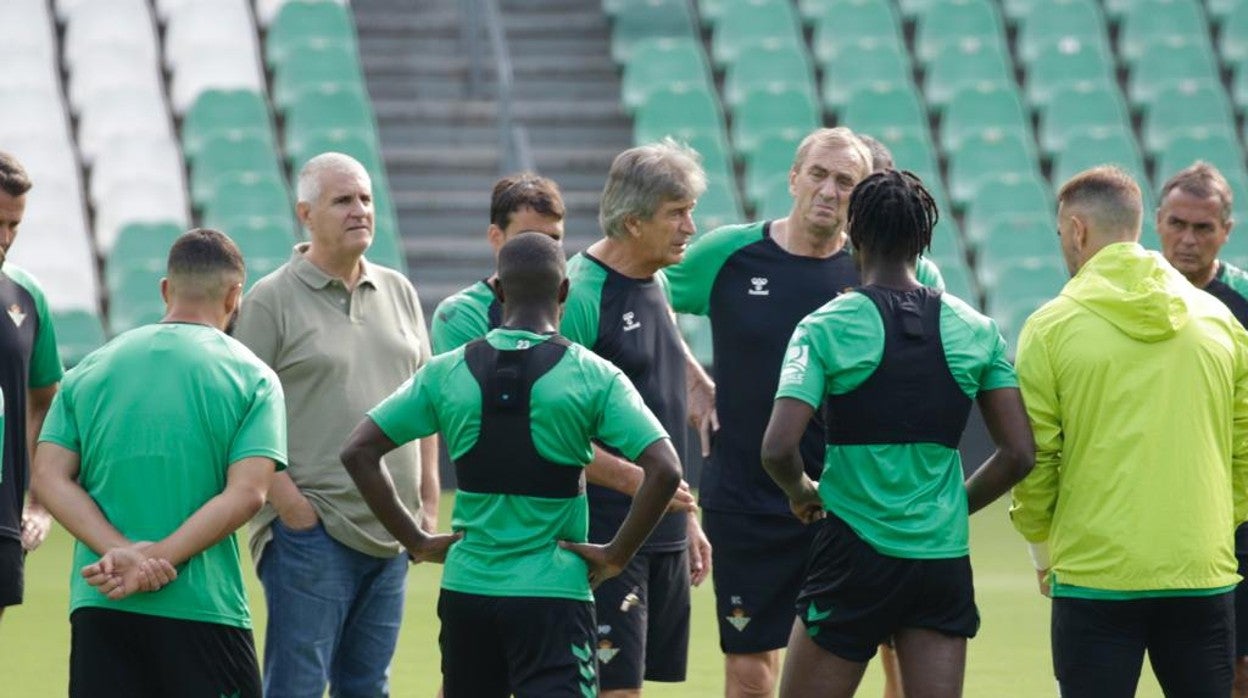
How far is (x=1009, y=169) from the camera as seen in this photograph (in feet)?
51.9

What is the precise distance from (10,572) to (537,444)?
2009mm

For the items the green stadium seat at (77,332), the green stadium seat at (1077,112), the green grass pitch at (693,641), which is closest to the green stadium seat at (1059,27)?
the green stadium seat at (1077,112)

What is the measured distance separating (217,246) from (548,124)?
36.9 feet

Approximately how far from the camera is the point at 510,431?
4.62m

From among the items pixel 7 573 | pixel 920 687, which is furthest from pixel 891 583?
pixel 7 573

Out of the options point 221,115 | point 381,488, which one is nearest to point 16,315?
point 381,488

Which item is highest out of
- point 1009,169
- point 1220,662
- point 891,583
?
point 1009,169

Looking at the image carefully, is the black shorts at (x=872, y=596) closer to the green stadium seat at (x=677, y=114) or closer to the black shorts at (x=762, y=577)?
the black shorts at (x=762, y=577)

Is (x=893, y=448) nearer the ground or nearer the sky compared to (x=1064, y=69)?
nearer the ground

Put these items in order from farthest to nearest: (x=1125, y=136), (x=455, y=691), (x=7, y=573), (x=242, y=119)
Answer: (x=1125, y=136), (x=242, y=119), (x=7, y=573), (x=455, y=691)

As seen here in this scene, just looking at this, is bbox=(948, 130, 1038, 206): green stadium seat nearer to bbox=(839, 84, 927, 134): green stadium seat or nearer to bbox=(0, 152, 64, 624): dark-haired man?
bbox=(839, 84, 927, 134): green stadium seat

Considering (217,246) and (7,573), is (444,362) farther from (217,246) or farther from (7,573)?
(7,573)

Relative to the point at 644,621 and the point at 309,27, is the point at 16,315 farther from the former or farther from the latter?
the point at 309,27

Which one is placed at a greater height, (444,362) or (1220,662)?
(444,362)
